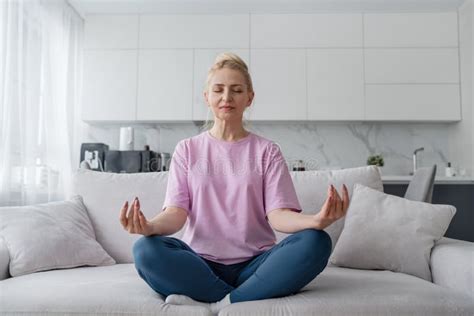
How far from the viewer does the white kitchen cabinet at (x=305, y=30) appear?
418 centimetres

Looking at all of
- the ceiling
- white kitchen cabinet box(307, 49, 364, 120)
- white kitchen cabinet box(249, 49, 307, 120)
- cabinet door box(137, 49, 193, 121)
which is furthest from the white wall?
cabinet door box(137, 49, 193, 121)

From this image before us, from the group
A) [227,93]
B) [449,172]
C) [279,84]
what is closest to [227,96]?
[227,93]

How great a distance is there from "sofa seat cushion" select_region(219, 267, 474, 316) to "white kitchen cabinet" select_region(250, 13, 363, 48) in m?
3.09

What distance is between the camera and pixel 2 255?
1.68 m

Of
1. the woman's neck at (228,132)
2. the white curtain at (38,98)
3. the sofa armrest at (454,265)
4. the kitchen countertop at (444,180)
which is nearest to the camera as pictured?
the sofa armrest at (454,265)

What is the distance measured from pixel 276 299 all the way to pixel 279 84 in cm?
307

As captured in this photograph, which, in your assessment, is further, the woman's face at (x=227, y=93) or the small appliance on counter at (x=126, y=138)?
the small appliance on counter at (x=126, y=138)

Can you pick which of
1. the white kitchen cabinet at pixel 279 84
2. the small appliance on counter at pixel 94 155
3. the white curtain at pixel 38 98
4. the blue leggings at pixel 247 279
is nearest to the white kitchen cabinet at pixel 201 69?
the white kitchen cabinet at pixel 279 84

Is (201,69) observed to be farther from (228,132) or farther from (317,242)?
(317,242)

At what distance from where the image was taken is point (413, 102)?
4117 millimetres

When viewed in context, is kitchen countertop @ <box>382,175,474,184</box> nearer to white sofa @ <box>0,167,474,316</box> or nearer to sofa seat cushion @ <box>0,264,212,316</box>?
white sofa @ <box>0,167,474,316</box>

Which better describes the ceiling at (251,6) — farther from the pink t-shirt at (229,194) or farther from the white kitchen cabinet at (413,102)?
the pink t-shirt at (229,194)

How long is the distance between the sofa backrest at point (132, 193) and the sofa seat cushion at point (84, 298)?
462mm

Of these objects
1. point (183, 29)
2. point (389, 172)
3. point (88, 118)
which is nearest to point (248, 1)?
point (183, 29)
